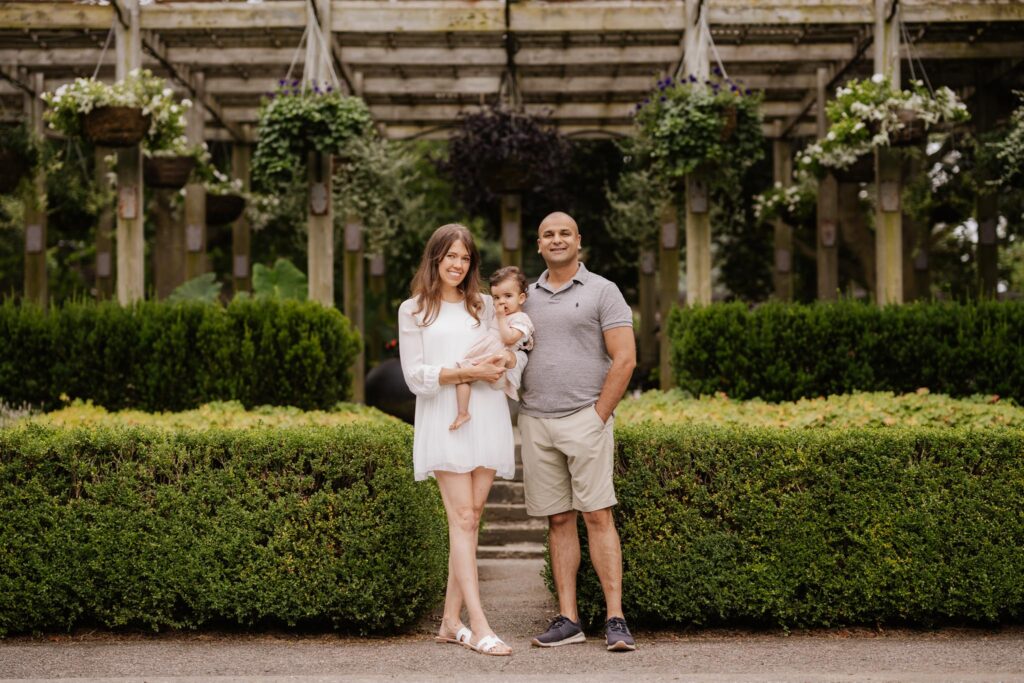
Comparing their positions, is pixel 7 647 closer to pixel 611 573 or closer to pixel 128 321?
pixel 611 573

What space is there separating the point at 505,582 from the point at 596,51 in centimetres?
727

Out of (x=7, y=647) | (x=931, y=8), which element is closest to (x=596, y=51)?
(x=931, y=8)

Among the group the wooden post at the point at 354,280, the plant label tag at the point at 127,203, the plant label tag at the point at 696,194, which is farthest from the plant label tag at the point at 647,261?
the plant label tag at the point at 127,203

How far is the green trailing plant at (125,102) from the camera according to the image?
9.25m

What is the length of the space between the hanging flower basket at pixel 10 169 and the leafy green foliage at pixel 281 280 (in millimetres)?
2638

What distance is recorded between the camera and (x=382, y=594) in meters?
5.09

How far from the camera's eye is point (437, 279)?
485cm

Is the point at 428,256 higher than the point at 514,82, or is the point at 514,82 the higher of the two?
the point at 514,82

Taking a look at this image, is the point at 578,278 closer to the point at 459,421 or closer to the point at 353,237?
the point at 459,421

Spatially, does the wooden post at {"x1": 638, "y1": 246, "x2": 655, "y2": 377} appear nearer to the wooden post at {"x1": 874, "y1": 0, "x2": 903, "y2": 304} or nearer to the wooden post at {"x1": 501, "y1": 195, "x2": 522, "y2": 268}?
the wooden post at {"x1": 501, "y1": 195, "x2": 522, "y2": 268}

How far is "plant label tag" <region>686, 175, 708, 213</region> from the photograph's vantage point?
1002cm

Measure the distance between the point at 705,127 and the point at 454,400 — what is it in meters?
5.58

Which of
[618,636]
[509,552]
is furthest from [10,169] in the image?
[618,636]

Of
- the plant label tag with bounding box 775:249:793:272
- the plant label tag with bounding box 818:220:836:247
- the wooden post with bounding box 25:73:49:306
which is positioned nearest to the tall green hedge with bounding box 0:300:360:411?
the wooden post with bounding box 25:73:49:306
